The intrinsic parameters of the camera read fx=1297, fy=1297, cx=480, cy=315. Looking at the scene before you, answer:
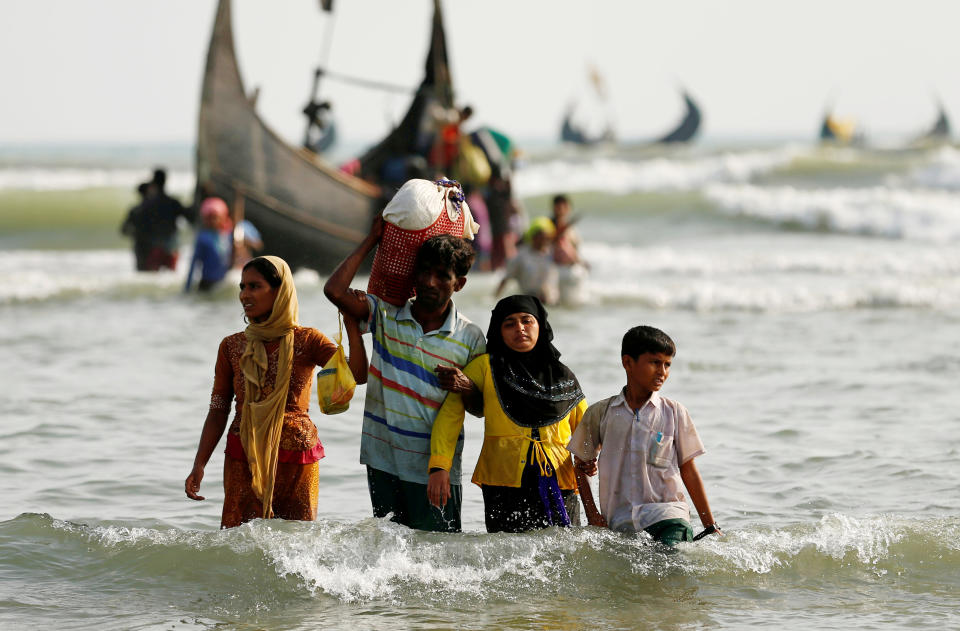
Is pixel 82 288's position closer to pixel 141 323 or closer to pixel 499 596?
pixel 141 323

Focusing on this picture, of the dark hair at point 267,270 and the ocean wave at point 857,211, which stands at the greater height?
the ocean wave at point 857,211

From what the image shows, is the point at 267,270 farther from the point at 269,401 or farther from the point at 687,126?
the point at 687,126

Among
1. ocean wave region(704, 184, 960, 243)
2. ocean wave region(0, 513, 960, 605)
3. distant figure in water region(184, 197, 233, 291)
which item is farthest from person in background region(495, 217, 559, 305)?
ocean wave region(704, 184, 960, 243)

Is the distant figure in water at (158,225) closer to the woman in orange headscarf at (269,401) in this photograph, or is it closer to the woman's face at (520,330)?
the woman in orange headscarf at (269,401)

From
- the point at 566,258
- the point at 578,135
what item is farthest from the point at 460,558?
the point at 578,135

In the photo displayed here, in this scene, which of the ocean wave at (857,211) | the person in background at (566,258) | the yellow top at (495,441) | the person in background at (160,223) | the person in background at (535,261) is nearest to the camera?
the yellow top at (495,441)

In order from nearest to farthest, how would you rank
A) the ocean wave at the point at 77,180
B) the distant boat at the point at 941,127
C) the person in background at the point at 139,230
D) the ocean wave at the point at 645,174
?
1. the person in background at the point at 139,230
2. the ocean wave at the point at 645,174
3. the ocean wave at the point at 77,180
4. the distant boat at the point at 941,127

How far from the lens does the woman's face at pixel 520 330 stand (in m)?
4.00

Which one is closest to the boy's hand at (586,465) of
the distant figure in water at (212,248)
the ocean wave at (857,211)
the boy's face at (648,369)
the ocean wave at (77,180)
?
the boy's face at (648,369)

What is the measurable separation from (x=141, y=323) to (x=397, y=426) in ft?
26.7

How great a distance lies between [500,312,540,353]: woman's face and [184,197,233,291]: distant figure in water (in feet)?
29.7

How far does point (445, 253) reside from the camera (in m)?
3.96

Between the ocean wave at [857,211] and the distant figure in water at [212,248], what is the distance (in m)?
15.3

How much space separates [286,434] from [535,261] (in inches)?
282
